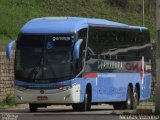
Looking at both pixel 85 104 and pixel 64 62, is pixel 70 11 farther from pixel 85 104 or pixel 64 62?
pixel 64 62

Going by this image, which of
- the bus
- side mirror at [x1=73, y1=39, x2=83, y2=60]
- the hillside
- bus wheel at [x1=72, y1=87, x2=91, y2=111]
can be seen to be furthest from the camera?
the hillside

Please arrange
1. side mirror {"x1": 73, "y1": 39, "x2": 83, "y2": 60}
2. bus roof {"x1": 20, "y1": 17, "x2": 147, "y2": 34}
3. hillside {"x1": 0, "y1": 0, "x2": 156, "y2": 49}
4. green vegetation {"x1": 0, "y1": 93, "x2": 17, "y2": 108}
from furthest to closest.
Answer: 1. hillside {"x1": 0, "y1": 0, "x2": 156, "y2": 49}
2. green vegetation {"x1": 0, "y1": 93, "x2": 17, "y2": 108}
3. bus roof {"x1": 20, "y1": 17, "x2": 147, "y2": 34}
4. side mirror {"x1": 73, "y1": 39, "x2": 83, "y2": 60}

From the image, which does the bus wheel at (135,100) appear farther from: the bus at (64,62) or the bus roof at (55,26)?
the bus roof at (55,26)

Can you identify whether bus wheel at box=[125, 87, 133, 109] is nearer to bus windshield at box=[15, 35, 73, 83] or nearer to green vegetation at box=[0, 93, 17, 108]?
green vegetation at box=[0, 93, 17, 108]

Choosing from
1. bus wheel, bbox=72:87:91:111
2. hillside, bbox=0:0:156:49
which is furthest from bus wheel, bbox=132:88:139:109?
hillside, bbox=0:0:156:49

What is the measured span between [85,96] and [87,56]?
155 centimetres

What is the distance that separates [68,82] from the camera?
27359 mm

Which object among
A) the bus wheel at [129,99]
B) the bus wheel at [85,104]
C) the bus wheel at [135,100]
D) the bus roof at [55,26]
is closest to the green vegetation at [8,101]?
the bus wheel at [129,99]

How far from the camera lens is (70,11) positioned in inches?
2334

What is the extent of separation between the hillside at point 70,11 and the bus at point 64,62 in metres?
20.2

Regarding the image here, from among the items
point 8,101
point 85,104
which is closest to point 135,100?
point 85,104

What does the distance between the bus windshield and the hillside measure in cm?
2169

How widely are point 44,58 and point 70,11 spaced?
32.0 metres

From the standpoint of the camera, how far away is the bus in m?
27.4
